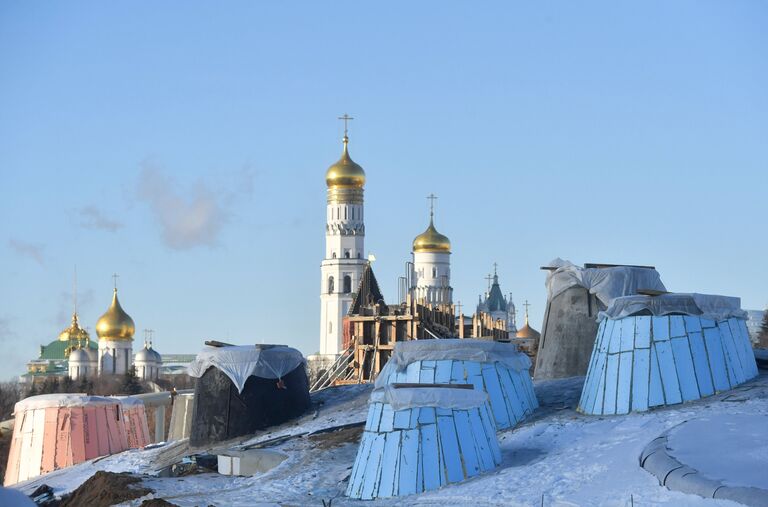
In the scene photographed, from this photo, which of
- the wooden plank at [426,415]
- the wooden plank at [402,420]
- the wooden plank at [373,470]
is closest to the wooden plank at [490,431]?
the wooden plank at [426,415]

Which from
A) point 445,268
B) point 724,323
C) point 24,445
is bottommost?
point 24,445

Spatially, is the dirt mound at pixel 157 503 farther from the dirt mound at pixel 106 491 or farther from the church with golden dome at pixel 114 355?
the church with golden dome at pixel 114 355

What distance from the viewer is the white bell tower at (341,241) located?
113 metres

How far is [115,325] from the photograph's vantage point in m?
128

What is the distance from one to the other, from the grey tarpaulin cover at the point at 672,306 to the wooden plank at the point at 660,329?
4.8 inches

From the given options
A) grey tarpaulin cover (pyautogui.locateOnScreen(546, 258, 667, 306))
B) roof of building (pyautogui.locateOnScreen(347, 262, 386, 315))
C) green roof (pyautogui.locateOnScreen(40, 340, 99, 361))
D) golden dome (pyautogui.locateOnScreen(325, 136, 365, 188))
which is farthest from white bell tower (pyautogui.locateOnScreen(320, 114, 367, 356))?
grey tarpaulin cover (pyautogui.locateOnScreen(546, 258, 667, 306))

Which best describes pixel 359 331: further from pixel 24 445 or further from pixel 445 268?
pixel 445 268

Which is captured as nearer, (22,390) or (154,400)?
(154,400)

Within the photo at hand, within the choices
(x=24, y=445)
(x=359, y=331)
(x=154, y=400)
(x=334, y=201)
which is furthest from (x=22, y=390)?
(x=24, y=445)

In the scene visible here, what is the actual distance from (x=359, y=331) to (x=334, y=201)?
6599 centimetres

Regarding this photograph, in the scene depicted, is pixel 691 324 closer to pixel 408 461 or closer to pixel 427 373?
pixel 427 373

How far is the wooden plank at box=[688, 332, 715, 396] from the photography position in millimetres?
23972

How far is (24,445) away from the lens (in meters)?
33.4

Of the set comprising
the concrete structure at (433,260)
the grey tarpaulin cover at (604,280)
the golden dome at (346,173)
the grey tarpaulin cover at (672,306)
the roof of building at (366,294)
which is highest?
the golden dome at (346,173)
